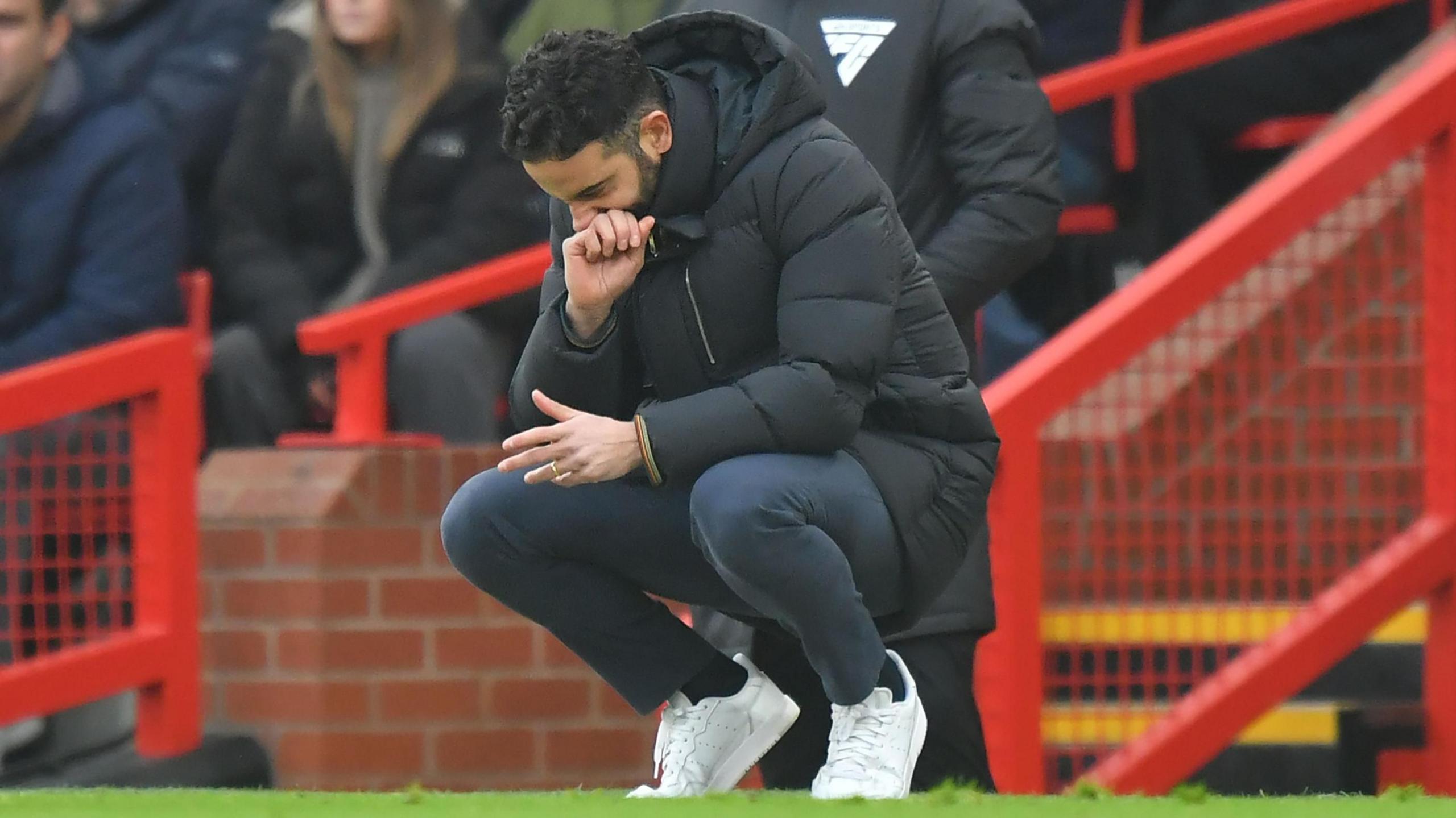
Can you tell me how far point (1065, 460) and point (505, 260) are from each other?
1536mm

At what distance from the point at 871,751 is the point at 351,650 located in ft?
6.67

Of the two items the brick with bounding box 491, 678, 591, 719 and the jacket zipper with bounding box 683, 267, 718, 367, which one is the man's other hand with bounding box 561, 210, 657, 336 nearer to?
the jacket zipper with bounding box 683, 267, 718, 367

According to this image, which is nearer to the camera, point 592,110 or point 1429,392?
point 592,110

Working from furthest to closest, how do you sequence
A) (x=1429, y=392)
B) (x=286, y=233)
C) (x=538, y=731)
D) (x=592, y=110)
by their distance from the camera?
(x=286, y=233) < (x=538, y=731) < (x=1429, y=392) < (x=592, y=110)

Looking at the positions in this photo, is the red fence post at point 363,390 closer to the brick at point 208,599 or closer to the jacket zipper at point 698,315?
the brick at point 208,599

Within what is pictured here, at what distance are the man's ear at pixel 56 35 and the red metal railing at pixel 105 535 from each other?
2.79 feet

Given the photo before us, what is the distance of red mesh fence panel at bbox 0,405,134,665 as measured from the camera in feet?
14.6

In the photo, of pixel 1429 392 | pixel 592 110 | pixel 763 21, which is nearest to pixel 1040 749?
pixel 1429 392

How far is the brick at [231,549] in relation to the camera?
493 centimetres

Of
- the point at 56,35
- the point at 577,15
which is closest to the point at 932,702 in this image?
the point at 577,15

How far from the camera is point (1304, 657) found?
4047 mm

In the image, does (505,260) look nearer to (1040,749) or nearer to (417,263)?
(417,263)

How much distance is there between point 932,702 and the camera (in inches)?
144

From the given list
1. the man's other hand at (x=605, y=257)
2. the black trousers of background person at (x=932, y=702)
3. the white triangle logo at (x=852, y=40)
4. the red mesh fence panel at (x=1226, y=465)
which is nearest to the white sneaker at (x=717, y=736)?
the black trousers of background person at (x=932, y=702)
